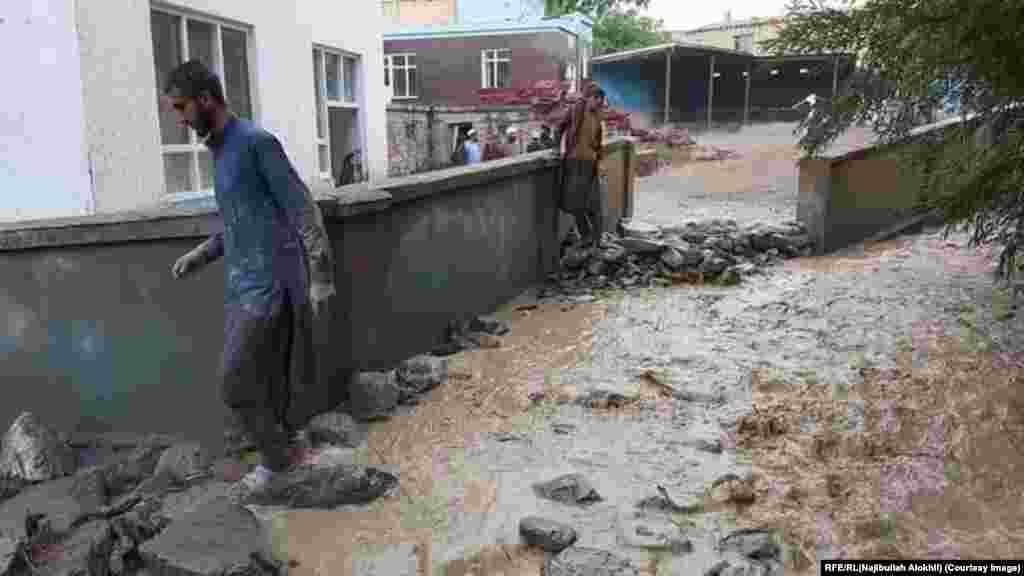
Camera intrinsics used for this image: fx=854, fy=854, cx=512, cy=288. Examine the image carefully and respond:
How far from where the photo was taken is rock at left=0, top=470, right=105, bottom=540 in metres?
3.52

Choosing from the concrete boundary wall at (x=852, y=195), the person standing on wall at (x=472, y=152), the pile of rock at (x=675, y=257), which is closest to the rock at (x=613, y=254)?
the pile of rock at (x=675, y=257)

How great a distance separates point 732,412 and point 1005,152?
198cm

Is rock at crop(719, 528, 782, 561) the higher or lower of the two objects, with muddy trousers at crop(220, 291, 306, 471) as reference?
lower

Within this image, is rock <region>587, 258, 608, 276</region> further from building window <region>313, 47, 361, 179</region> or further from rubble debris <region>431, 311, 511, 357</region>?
building window <region>313, 47, 361, 179</region>

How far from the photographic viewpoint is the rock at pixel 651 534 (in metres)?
3.35

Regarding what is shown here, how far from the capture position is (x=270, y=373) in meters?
3.81

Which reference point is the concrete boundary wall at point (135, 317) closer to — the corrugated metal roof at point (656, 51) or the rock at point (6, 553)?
the rock at point (6, 553)

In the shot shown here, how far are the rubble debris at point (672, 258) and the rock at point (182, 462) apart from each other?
4.36m

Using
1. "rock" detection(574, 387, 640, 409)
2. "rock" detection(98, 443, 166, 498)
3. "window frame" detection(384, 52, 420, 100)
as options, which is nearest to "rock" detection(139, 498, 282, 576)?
"rock" detection(98, 443, 166, 498)

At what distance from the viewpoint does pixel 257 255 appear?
361cm

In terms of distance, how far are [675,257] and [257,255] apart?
5767 millimetres

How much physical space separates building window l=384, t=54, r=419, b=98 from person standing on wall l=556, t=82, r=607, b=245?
80.8 ft

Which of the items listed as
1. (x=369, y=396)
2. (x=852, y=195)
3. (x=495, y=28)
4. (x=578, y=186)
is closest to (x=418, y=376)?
(x=369, y=396)

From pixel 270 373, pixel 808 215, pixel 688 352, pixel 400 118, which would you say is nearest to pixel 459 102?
pixel 400 118
